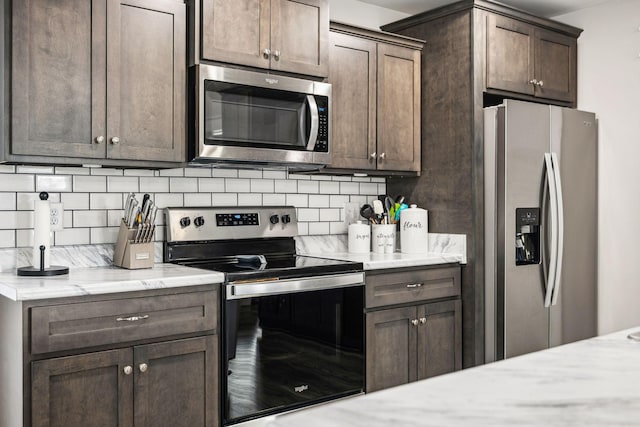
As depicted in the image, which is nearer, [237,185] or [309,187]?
[237,185]

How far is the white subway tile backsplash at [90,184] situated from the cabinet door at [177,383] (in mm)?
897

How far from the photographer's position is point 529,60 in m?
3.86

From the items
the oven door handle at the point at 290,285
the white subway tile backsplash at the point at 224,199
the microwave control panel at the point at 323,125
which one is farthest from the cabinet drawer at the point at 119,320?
the microwave control panel at the point at 323,125

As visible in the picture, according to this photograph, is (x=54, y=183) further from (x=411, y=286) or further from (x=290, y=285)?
(x=411, y=286)

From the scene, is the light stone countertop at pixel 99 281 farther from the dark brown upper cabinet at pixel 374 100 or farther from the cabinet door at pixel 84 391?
the dark brown upper cabinet at pixel 374 100

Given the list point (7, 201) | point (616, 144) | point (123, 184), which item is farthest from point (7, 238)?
point (616, 144)

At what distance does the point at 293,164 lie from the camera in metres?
3.16

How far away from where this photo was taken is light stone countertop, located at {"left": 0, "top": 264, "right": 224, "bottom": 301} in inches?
85.8

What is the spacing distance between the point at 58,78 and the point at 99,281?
862mm

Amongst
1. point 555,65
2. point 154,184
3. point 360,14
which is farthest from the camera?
point 555,65

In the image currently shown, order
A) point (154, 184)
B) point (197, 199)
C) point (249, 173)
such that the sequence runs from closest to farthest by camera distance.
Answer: point (154, 184)
point (197, 199)
point (249, 173)

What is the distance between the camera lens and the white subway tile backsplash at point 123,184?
2949 mm

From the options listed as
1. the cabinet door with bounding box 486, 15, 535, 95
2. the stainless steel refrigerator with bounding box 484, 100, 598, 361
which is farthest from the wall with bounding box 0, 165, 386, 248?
the cabinet door with bounding box 486, 15, 535, 95

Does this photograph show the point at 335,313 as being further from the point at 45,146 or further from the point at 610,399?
the point at 610,399
